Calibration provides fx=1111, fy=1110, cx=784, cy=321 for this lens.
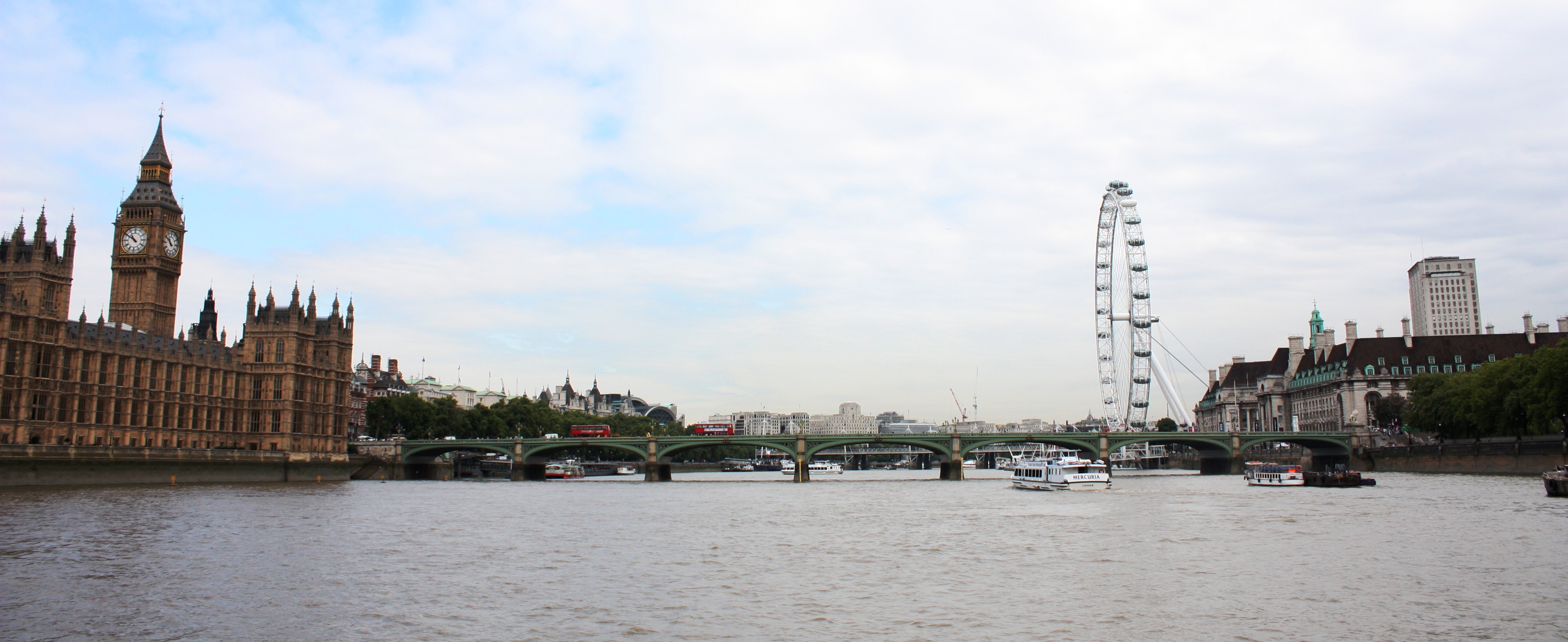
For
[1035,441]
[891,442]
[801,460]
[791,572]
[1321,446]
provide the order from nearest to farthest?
1. [791,572]
2. [891,442]
3. [1035,441]
4. [801,460]
5. [1321,446]

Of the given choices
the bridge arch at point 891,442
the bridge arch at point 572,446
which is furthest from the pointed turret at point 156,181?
the bridge arch at point 891,442

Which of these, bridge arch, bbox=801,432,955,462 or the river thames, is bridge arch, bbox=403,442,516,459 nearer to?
bridge arch, bbox=801,432,955,462

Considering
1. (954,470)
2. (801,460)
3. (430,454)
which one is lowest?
(954,470)

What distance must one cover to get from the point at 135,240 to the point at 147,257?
2.94m

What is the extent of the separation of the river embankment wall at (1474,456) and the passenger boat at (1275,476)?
54.3ft

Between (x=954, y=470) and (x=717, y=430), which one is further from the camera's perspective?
(x=717, y=430)

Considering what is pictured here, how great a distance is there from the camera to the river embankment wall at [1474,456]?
292ft

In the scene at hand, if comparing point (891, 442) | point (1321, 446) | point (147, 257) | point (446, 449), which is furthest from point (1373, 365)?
point (147, 257)

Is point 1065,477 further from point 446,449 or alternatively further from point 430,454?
point 430,454

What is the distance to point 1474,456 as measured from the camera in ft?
329

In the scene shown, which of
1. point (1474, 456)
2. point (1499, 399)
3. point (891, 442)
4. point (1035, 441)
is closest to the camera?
point (1499, 399)

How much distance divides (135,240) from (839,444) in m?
81.1

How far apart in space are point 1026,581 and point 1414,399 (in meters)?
107

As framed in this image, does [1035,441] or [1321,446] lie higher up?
[1035,441]
